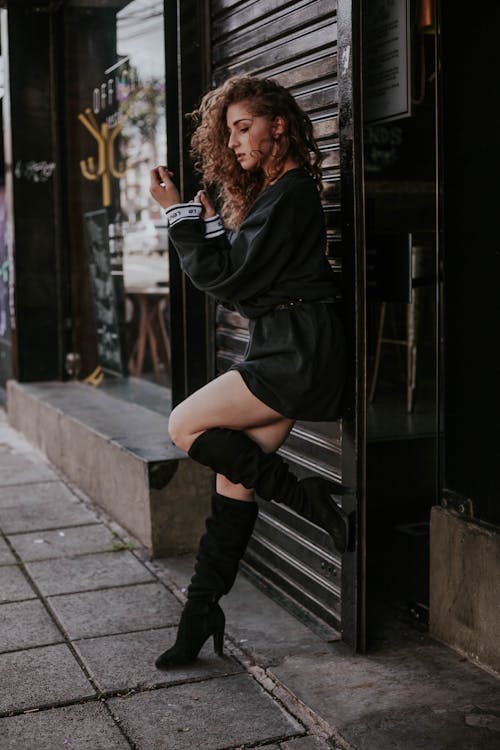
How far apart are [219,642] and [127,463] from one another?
1684 mm

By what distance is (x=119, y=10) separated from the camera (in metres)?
6.74

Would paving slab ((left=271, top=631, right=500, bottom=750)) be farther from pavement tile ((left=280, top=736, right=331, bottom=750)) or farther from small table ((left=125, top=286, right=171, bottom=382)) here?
small table ((left=125, top=286, right=171, bottom=382))

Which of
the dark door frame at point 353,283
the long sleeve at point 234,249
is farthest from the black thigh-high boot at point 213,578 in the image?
the long sleeve at point 234,249

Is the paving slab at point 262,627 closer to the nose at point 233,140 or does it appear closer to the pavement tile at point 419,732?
the pavement tile at point 419,732

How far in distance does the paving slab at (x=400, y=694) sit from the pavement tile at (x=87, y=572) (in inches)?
47.6

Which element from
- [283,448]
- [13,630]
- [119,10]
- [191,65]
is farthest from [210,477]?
[119,10]

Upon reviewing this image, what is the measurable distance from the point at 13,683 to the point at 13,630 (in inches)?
20.1

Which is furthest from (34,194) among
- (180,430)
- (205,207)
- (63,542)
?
(180,430)

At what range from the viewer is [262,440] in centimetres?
346

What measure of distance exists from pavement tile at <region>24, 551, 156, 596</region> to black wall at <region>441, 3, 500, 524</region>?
169 cm

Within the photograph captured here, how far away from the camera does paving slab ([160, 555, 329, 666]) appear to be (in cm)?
367

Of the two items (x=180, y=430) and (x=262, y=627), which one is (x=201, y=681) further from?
(x=180, y=430)

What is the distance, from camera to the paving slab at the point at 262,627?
367cm

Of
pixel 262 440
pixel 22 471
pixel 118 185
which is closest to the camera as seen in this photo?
pixel 262 440
